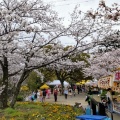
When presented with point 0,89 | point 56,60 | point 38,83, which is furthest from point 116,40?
point 38,83

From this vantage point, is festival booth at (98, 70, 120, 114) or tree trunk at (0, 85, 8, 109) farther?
tree trunk at (0, 85, 8, 109)

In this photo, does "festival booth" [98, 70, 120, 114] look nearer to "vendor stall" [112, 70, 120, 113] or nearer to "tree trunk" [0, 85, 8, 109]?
"vendor stall" [112, 70, 120, 113]

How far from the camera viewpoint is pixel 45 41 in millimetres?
11781

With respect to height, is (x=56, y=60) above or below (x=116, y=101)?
above

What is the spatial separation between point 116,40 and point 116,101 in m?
2.99

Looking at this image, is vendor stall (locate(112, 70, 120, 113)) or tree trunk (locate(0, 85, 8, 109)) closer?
vendor stall (locate(112, 70, 120, 113))

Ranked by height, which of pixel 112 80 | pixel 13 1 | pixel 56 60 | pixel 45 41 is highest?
pixel 13 1

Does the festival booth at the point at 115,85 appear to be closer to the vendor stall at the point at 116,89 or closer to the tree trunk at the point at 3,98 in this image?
the vendor stall at the point at 116,89

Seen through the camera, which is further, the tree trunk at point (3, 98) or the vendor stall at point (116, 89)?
the tree trunk at point (3, 98)

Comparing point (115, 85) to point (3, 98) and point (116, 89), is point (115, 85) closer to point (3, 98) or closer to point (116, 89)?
point (116, 89)

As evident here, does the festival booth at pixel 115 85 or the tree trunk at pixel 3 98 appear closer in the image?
the festival booth at pixel 115 85

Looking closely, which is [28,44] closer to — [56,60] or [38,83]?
[56,60]

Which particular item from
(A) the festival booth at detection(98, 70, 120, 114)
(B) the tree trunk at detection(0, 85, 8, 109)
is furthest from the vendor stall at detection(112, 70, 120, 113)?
(B) the tree trunk at detection(0, 85, 8, 109)

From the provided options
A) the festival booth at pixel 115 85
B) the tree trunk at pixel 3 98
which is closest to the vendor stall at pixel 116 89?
the festival booth at pixel 115 85
